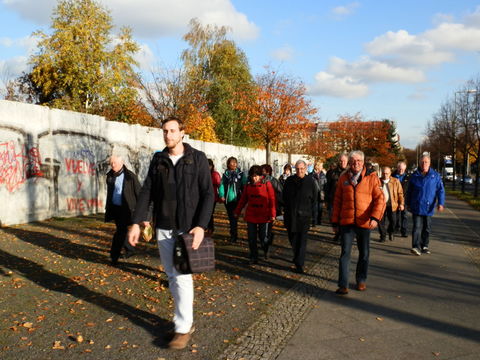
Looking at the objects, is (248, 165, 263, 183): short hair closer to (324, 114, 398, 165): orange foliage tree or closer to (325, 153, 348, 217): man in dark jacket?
(325, 153, 348, 217): man in dark jacket

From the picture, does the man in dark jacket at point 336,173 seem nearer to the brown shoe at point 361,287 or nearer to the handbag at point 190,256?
the brown shoe at point 361,287

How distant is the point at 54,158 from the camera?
1342 cm

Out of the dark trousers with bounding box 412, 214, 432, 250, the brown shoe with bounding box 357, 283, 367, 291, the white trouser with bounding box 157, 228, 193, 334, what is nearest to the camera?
the white trouser with bounding box 157, 228, 193, 334

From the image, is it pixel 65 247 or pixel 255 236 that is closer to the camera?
pixel 255 236

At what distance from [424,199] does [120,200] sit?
5.95m

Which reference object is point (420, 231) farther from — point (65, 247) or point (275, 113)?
point (275, 113)

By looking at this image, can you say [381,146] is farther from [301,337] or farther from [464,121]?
[301,337]

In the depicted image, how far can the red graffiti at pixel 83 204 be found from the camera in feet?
46.2

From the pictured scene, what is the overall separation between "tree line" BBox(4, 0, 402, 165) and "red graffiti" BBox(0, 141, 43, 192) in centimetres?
1284

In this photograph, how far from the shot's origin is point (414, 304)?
5637 millimetres

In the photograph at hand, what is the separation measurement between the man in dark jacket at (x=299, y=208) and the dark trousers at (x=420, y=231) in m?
2.80

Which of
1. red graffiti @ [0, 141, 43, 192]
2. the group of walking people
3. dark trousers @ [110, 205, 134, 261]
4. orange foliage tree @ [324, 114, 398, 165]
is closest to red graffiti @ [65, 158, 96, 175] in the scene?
red graffiti @ [0, 141, 43, 192]

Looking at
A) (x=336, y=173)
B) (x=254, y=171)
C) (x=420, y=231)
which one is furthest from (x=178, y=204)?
(x=336, y=173)

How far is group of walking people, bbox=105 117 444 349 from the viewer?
4.25m
